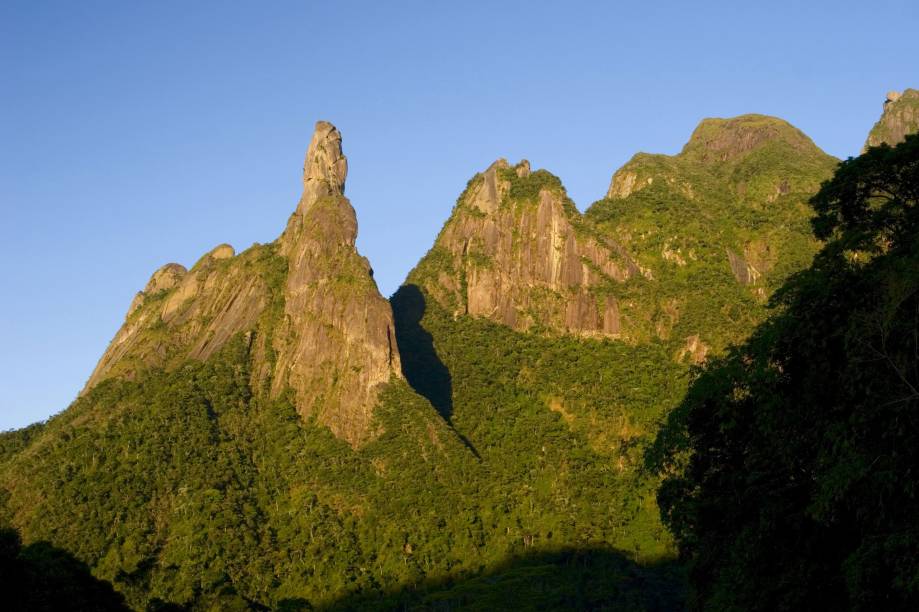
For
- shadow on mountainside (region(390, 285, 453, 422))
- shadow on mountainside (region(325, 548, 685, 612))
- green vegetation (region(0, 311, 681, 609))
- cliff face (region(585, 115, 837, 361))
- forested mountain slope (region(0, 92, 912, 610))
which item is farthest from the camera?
cliff face (region(585, 115, 837, 361))

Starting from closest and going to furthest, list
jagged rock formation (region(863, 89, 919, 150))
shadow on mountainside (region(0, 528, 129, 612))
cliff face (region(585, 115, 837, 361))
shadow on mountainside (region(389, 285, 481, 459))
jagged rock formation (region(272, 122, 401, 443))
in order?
shadow on mountainside (region(0, 528, 129, 612))
jagged rock formation (region(272, 122, 401, 443))
shadow on mountainside (region(389, 285, 481, 459))
cliff face (region(585, 115, 837, 361))
jagged rock formation (region(863, 89, 919, 150))

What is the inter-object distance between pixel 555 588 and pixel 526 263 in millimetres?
69620

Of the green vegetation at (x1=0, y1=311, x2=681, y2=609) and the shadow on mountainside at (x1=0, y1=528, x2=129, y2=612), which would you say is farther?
the green vegetation at (x1=0, y1=311, x2=681, y2=609)

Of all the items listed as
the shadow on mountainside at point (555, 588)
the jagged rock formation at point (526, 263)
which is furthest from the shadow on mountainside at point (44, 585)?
the jagged rock formation at point (526, 263)

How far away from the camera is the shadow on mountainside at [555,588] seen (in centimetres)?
7631

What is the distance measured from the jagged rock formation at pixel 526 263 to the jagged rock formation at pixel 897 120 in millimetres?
60430

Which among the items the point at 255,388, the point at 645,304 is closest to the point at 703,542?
the point at 255,388

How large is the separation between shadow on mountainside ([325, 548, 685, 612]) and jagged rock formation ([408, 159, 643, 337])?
49035 millimetres

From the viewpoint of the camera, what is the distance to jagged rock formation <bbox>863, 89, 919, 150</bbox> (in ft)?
568

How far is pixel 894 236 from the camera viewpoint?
2419 centimetres

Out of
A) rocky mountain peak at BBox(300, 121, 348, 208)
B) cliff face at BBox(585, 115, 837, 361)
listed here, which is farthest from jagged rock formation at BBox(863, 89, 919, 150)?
rocky mountain peak at BBox(300, 121, 348, 208)

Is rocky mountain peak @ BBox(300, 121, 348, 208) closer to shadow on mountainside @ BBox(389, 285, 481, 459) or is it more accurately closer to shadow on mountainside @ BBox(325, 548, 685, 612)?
shadow on mountainside @ BBox(389, 285, 481, 459)

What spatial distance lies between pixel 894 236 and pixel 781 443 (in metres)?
5.49

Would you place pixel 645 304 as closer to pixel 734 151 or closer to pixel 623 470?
pixel 623 470
